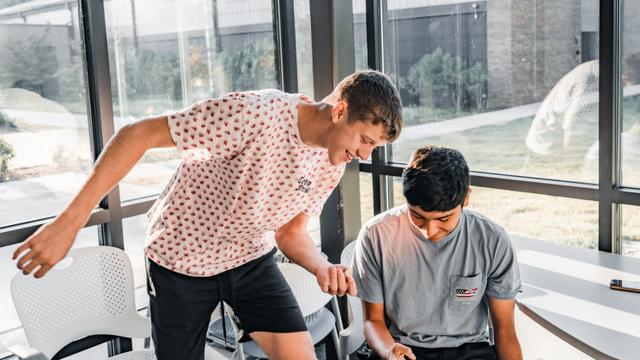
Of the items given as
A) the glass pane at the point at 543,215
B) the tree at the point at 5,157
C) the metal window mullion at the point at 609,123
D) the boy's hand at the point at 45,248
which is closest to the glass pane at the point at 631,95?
the metal window mullion at the point at 609,123

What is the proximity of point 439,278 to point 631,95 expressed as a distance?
1.22 m

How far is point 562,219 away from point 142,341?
200 centimetres

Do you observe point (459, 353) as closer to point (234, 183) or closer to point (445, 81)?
point (234, 183)

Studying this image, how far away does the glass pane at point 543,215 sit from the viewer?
251 cm

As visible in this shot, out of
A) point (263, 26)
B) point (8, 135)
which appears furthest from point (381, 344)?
point (263, 26)

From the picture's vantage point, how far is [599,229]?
243cm

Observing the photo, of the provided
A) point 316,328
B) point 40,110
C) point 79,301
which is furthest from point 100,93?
point 316,328

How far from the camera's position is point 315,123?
167 cm

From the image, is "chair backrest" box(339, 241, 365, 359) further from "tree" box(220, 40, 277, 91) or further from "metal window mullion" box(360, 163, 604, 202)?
"tree" box(220, 40, 277, 91)

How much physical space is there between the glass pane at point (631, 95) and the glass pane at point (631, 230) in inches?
4.1

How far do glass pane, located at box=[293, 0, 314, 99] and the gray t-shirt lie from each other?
173cm

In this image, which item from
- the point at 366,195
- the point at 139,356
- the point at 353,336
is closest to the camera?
the point at 353,336

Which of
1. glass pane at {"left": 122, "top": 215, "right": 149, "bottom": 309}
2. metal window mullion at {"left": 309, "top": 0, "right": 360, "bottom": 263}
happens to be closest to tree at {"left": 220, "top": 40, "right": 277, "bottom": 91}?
metal window mullion at {"left": 309, "top": 0, "right": 360, "bottom": 263}

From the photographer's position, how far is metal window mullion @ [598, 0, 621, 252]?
7.65 ft
